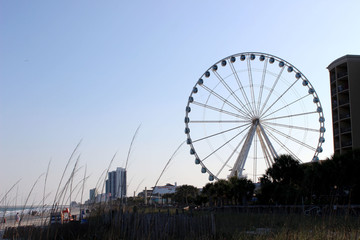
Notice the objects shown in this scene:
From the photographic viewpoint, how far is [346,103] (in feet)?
171

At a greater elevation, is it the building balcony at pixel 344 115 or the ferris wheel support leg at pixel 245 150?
the building balcony at pixel 344 115

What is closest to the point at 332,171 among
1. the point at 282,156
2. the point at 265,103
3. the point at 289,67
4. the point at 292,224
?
the point at 282,156

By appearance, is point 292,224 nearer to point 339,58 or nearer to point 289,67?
point 289,67

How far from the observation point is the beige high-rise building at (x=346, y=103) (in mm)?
50625

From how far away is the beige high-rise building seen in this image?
5062 centimetres

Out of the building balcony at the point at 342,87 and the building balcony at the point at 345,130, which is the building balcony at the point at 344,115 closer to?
the building balcony at the point at 345,130

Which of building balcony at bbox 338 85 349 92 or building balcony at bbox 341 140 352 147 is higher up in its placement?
building balcony at bbox 338 85 349 92

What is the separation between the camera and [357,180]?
29.3 meters

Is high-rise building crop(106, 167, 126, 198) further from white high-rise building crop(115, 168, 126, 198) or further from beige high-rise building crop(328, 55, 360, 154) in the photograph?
beige high-rise building crop(328, 55, 360, 154)

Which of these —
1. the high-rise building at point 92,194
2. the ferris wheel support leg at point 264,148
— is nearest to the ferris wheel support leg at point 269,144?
the ferris wheel support leg at point 264,148

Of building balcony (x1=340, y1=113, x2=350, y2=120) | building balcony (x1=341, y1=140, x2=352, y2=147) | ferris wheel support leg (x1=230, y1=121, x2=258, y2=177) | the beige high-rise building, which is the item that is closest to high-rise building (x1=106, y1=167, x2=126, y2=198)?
ferris wheel support leg (x1=230, y1=121, x2=258, y2=177)

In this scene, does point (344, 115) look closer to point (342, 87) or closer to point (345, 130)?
point (345, 130)

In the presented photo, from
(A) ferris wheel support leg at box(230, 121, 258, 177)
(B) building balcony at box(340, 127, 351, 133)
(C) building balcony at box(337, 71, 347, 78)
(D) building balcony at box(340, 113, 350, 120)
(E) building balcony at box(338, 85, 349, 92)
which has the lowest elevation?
(A) ferris wheel support leg at box(230, 121, 258, 177)

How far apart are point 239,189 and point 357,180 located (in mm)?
15135
